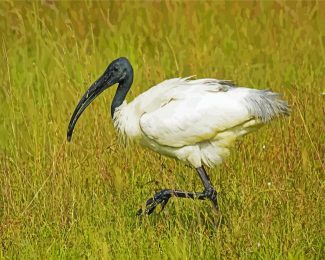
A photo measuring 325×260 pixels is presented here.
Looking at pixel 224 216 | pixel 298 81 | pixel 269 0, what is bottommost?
pixel 224 216

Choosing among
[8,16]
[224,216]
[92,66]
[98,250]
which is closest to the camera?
[98,250]

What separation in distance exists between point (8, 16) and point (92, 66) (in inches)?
91.6

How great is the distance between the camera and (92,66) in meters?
8.21

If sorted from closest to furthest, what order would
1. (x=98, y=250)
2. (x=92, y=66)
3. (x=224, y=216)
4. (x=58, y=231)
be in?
1. (x=98, y=250)
2. (x=58, y=231)
3. (x=224, y=216)
4. (x=92, y=66)

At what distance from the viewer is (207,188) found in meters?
6.32

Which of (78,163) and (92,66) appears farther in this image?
(92,66)

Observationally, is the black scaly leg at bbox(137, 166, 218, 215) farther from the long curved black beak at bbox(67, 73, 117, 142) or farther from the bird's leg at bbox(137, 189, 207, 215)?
the long curved black beak at bbox(67, 73, 117, 142)

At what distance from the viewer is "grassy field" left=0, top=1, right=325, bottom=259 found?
5.62 m

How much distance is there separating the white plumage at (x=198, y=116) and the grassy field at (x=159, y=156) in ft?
0.80

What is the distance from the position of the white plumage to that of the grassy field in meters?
0.24

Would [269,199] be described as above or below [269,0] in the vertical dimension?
below

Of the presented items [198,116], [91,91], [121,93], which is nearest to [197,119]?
[198,116]

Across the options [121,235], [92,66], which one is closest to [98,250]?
[121,235]

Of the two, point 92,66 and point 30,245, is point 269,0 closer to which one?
point 92,66
